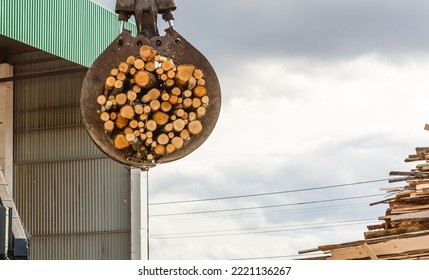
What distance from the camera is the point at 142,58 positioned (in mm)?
10477

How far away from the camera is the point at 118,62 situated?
10500 millimetres

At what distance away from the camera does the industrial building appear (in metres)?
24.0

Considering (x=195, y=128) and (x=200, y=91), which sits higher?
(x=200, y=91)

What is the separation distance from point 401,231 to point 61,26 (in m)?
13.0

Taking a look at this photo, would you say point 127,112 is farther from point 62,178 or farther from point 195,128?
point 62,178


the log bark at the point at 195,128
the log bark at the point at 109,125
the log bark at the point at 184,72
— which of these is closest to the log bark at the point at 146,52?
the log bark at the point at 184,72

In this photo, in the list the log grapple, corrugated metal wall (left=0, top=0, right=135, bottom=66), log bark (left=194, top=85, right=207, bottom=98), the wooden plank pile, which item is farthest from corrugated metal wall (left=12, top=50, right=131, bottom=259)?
log bark (left=194, top=85, right=207, bottom=98)

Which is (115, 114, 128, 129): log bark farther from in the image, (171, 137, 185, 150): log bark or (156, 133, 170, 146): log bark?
(171, 137, 185, 150): log bark

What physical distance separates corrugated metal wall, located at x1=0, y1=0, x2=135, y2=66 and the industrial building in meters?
0.03

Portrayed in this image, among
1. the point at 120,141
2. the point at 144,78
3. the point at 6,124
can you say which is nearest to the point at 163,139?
the point at 120,141

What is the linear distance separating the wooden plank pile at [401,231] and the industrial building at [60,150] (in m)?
10.7

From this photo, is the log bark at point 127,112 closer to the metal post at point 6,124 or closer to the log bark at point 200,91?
the log bark at point 200,91

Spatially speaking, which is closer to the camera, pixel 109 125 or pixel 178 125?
pixel 109 125
